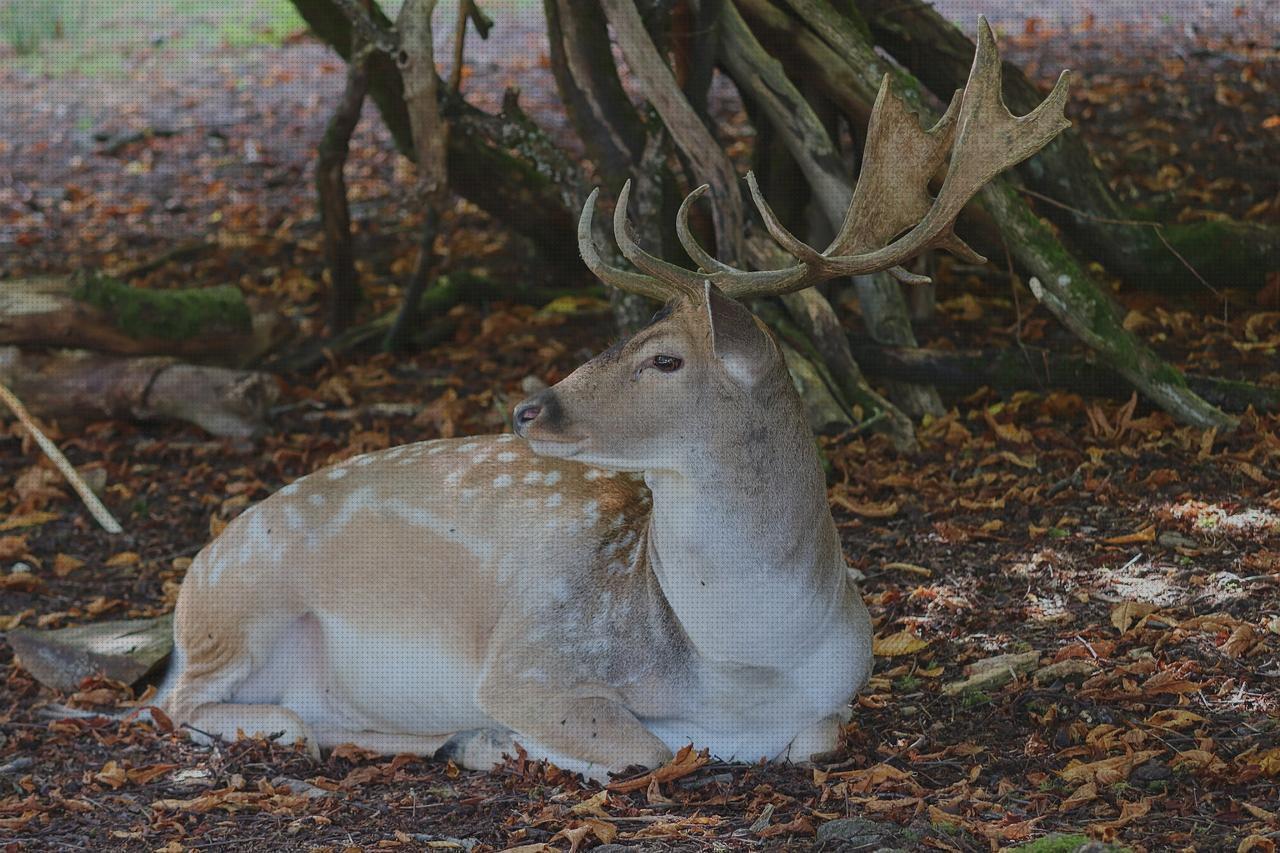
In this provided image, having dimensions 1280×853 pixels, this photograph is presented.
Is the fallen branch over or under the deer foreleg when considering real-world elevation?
over

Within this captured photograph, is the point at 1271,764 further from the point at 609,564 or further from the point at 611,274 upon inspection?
the point at 611,274

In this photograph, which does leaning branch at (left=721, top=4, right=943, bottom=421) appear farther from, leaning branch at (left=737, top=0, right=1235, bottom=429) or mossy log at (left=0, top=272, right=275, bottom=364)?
mossy log at (left=0, top=272, right=275, bottom=364)

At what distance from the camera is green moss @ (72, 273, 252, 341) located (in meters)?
7.59

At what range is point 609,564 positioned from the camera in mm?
4449

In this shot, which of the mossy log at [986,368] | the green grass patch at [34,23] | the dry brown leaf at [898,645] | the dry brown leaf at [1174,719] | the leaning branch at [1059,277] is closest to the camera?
the dry brown leaf at [1174,719]

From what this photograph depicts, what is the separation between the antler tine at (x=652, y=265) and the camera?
12.7 ft

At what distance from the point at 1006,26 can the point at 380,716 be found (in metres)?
8.65

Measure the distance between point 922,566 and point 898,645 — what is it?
61cm

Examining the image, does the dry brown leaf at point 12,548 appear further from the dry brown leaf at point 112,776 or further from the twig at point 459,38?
the twig at point 459,38

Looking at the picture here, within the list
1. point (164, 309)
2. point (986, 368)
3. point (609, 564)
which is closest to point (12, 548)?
point (164, 309)

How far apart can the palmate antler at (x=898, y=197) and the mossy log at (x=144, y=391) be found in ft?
12.4

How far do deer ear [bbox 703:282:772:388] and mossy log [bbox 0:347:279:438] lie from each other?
4.06 metres

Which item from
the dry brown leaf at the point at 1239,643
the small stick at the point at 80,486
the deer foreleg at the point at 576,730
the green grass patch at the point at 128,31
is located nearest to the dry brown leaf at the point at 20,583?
the small stick at the point at 80,486

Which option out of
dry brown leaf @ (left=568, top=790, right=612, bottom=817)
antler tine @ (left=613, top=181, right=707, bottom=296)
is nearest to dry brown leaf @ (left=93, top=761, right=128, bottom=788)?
dry brown leaf @ (left=568, top=790, right=612, bottom=817)
